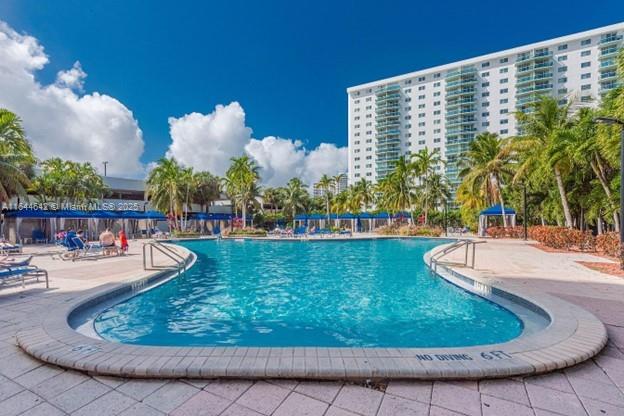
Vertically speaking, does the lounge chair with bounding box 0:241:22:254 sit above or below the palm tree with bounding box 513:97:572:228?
below

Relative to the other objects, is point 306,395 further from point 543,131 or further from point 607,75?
point 607,75

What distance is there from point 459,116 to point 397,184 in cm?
4053

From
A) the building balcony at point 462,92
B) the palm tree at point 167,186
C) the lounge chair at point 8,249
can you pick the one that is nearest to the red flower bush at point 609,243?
the lounge chair at point 8,249

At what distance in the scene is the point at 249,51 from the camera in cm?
1962

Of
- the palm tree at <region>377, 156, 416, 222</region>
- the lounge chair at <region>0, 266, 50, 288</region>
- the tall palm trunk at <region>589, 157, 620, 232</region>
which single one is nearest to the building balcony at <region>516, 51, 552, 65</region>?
the palm tree at <region>377, 156, 416, 222</region>

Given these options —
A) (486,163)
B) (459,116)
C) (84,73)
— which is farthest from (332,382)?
(459,116)

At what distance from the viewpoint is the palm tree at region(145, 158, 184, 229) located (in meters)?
28.3

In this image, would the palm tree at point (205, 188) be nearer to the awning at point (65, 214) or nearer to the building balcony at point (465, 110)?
the awning at point (65, 214)

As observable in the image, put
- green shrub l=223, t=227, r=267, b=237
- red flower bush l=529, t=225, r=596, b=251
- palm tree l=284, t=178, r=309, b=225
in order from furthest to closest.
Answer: palm tree l=284, t=178, r=309, b=225
green shrub l=223, t=227, r=267, b=237
red flower bush l=529, t=225, r=596, b=251

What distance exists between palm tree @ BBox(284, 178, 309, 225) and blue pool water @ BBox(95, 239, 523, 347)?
38069mm

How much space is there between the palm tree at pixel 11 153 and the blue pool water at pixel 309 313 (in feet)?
47.8

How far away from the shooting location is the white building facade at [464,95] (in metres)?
54.8

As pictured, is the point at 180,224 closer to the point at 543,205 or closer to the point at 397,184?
the point at 397,184

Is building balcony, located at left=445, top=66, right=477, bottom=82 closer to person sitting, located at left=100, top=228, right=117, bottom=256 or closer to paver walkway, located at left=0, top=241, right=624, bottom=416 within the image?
person sitting, located at left=100, top=228, right=117, bottom=256
